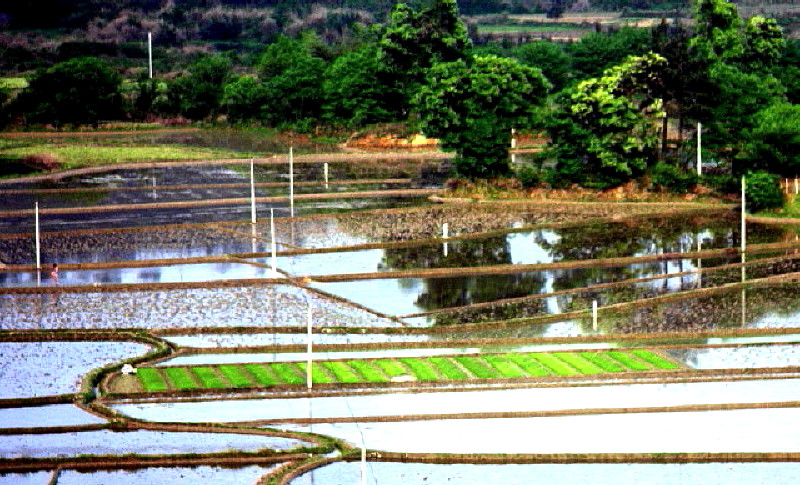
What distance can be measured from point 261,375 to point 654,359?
11.6 m

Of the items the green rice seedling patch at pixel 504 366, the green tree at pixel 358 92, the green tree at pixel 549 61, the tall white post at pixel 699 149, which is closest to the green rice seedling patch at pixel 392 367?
the green rice seedling patch at pixel 504 366

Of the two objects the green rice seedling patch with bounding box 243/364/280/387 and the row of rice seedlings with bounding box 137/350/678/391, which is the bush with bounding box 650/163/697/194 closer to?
the row of rice seedlings with bounding box 137/350/678/391

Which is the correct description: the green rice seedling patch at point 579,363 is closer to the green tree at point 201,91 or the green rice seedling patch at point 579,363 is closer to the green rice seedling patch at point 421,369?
the green rice seedling patch at point 421,369

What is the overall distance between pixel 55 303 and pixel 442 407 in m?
18.0

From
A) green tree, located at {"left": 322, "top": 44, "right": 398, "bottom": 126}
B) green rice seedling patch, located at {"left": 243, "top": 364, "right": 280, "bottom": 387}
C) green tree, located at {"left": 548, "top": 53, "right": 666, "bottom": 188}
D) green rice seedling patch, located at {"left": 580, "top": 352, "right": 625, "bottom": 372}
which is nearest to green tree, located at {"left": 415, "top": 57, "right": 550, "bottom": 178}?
green tree, located at {"left": 548, "top": 53, "right": 666, "bottom": 188}

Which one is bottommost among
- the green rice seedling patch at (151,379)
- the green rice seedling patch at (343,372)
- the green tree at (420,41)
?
the green rice seedling patch at (343,372)

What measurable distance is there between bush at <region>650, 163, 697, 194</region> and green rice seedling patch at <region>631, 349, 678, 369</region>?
29.0 m

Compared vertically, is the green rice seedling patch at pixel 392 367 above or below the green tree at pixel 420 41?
below

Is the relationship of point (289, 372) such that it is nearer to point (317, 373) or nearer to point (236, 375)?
point (317, 373)

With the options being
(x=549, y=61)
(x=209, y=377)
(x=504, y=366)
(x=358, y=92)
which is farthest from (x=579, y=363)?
(x=549, y=61)

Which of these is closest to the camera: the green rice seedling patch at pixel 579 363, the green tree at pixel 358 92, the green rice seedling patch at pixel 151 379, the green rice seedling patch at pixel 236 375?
the green rice seedling patch at pixel 151 379

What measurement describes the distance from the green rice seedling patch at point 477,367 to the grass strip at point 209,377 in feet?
23.2

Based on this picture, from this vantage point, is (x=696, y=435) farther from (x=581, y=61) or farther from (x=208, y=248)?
(x=581, y=61)

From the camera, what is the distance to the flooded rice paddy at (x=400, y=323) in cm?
3825
